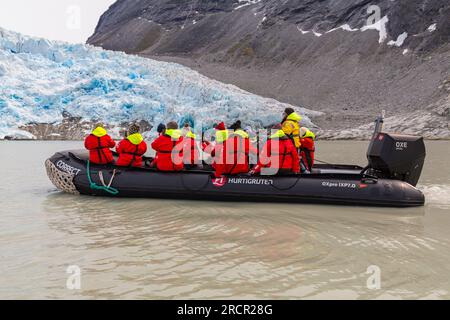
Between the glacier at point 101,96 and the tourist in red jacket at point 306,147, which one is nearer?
the tourist in red jacket at point 306,147

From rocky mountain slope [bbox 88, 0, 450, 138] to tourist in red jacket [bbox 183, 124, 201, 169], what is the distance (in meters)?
29.7

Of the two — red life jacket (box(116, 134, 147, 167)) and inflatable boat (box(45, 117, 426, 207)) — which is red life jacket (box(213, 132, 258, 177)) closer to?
inflatable boat (box(45, 117, 426, 207))

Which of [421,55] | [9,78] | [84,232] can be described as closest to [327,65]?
[421,55]

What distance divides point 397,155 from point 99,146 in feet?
16.8

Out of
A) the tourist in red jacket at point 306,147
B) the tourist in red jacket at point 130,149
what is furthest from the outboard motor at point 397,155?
the tourist in red jacket at point 130,149

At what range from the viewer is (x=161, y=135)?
790 cm

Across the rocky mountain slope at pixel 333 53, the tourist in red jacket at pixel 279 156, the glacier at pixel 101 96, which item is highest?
the rocky mountain slope at pixel 333 53

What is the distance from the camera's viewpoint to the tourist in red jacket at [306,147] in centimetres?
838

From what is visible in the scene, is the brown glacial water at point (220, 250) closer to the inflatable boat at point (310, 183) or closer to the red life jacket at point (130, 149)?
the inflatable boat at point (310, 183)

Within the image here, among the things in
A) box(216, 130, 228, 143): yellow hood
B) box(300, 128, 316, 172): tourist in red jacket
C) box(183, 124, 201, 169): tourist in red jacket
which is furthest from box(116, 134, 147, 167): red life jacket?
box(300, 128, 316, 172): tourist in red jacket

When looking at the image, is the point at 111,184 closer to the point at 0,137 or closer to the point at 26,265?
the point at 26,265

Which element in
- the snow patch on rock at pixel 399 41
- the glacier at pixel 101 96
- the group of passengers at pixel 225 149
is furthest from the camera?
the snow patch on rock at pixel 399 41

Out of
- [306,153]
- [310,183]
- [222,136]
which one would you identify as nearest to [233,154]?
[222,136]

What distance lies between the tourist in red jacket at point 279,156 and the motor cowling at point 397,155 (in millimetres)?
1314
